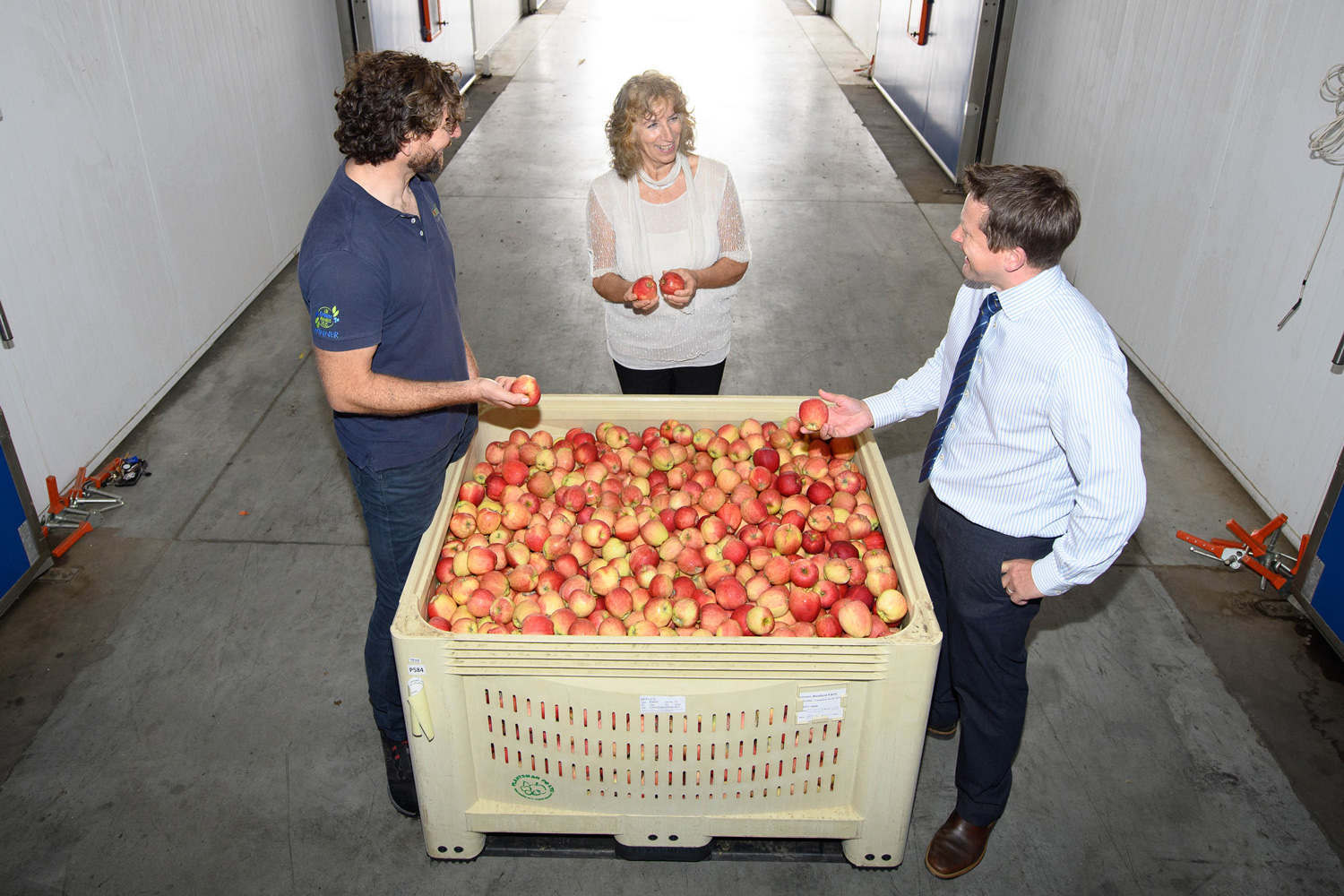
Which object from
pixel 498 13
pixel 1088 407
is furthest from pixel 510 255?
Result: pixel 498 13

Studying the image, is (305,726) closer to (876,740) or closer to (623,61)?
(876,740)

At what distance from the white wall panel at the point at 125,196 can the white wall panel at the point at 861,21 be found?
8.75 metres

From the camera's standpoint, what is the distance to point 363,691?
3660mm

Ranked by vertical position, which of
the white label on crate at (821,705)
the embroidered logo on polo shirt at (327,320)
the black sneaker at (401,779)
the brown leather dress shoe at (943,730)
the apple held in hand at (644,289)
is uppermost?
the embroidered logo on polo shirt at (327,320)

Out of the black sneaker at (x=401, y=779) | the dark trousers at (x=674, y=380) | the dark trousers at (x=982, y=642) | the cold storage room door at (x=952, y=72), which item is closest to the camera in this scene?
the dark trousers at (x=982, y=642)

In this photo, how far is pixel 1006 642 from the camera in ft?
8.84

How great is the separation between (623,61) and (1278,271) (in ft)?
35.3

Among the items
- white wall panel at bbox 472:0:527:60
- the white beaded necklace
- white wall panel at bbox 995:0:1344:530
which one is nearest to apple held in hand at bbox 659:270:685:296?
the white beaded necklace

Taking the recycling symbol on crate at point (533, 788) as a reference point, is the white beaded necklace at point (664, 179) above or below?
above

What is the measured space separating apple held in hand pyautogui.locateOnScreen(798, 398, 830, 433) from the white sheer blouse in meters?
0.73

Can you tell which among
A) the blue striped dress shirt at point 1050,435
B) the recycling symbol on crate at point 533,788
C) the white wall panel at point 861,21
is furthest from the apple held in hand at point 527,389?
the white wall panel at point 861,21

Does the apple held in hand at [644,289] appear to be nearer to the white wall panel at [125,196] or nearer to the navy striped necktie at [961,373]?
the navy striped necktie at [961,373]

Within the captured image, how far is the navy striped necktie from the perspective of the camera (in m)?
2.43

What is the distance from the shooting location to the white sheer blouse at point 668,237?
11.4ft
